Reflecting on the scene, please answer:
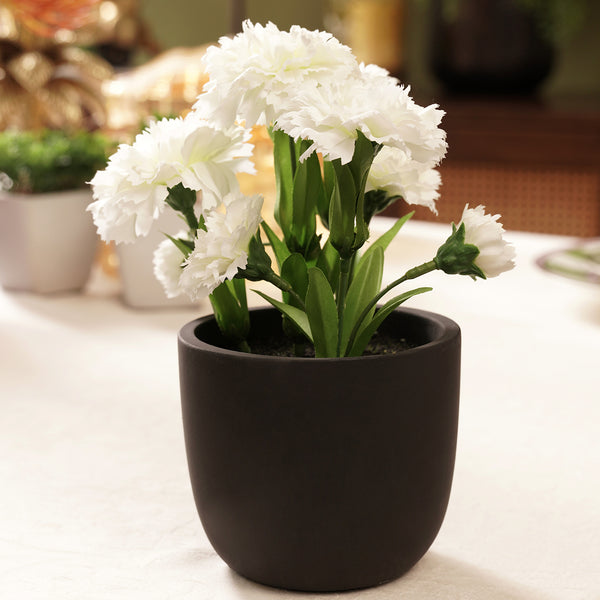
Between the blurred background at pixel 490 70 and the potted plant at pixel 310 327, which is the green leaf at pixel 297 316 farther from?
the blurred background at pixel 490 70

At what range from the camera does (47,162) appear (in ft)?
3.16

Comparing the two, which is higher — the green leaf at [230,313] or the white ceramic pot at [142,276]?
the green leaf at [230,313]

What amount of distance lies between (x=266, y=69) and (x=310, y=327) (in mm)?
112

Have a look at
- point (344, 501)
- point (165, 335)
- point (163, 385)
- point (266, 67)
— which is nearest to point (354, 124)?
point (266, 67)

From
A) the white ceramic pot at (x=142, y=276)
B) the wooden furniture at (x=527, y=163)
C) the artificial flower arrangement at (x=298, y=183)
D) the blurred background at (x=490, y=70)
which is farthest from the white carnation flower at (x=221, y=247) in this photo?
the wooden furniture at (x=527, y=163)

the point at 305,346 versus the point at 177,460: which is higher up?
the point at 305,346

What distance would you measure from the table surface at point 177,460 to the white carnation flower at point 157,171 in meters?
0.17

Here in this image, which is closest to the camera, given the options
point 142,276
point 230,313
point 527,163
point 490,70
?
point 230,313

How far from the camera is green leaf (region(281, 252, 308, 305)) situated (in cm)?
43

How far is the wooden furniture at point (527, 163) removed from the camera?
229 cm

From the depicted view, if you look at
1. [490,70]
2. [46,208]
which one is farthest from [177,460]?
[490,70]

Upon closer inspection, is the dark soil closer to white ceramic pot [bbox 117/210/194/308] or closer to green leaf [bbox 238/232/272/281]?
green leaf [bbox 238/232/272/281]

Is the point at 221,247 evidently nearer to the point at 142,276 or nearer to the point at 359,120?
the point at 359,120

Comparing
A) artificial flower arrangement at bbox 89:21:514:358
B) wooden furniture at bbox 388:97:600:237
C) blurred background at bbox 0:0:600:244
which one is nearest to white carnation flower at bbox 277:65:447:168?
artificial flower arrangement at bbox 89:21:514:358
